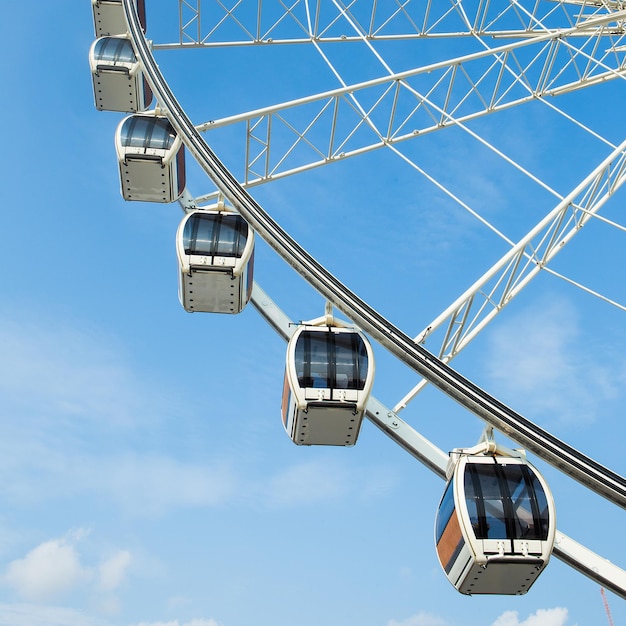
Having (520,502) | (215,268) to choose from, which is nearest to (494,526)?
(520,502)

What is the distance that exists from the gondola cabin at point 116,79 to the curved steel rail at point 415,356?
612 centimetres

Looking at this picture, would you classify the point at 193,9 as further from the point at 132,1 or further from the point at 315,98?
the point at 315,98

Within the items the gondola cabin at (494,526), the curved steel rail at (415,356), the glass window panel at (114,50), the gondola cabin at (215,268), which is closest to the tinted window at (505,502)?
the gondola cabin at (494,526)

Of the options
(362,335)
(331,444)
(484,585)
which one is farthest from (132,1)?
(484,585)

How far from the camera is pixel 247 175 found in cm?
1187

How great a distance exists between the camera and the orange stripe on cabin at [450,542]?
285 inches

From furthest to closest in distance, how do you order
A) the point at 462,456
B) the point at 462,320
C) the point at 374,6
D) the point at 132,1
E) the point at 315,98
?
the point at 374,6 → the point at 132,1 → the point at 315,98 → the point at 462,320 → the point at 462,456

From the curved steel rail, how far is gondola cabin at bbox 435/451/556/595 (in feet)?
3.10

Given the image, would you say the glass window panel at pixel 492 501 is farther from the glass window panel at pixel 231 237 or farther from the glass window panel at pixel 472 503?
the glass window panel at pixel 231 237

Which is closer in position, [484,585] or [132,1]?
[484,585]

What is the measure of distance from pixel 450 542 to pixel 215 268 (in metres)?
4.24

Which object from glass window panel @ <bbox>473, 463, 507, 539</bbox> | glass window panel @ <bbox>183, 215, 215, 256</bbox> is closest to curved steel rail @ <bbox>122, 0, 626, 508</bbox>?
glass window panel @ <bbox>473, 463, 507, 539</bbox>

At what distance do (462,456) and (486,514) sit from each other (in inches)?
24.2

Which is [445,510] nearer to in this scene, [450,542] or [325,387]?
[450,542]
